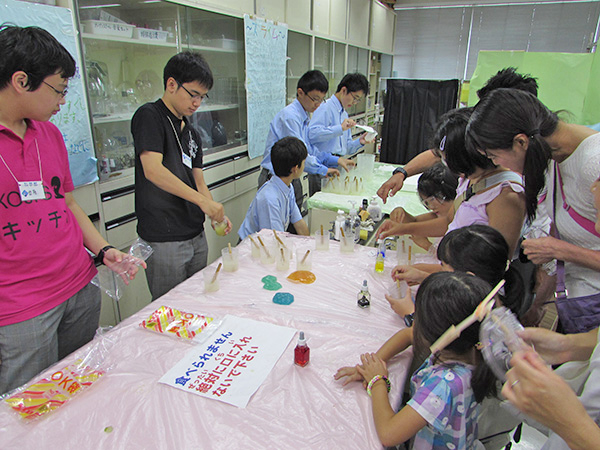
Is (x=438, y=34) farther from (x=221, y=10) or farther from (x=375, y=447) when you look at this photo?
(x=375, y=447)

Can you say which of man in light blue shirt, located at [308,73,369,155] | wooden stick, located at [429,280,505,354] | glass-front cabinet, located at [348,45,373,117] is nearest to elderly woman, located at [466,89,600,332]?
wooden stick, located at [429,280,505,354]

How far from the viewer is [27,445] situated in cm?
84

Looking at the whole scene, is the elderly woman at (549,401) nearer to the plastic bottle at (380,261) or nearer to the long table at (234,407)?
the long table at (234,407)

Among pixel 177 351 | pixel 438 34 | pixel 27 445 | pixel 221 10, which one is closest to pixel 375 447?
pixel 177 351

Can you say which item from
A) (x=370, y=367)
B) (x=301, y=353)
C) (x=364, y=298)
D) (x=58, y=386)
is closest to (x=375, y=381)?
(x=370, y=367)

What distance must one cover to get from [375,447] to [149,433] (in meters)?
0.54

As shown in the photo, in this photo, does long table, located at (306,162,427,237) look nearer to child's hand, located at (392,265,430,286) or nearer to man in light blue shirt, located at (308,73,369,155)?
man in light blue shirt, located at (308,73,369,155)

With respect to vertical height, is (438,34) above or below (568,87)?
above

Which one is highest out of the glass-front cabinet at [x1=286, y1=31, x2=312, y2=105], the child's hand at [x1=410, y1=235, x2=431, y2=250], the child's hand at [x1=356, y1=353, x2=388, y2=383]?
the glass-front cabinet at [x1=286, y1=31, x2=312, y2=105]

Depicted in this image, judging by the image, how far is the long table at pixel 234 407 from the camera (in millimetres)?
868

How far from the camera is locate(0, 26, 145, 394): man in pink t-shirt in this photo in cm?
108

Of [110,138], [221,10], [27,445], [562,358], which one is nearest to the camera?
[27,445]

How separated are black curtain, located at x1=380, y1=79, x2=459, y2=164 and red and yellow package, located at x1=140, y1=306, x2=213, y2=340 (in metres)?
4.81

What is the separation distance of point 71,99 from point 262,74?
6.33 ft
